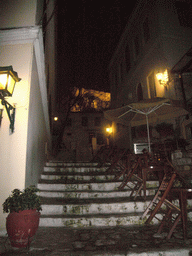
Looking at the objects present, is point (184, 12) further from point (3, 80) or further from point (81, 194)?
point (81, 194)

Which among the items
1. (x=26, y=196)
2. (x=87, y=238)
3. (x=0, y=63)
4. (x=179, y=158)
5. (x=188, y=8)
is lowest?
(x=87, y=238)

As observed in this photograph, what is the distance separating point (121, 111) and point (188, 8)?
9.86 m

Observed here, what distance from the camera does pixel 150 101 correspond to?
18.9 feet

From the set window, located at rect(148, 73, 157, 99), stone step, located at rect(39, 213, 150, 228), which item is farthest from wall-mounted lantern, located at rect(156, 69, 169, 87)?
stone step, located at rect(39, 213, 150, 228)

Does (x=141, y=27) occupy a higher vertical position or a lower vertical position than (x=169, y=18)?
higher

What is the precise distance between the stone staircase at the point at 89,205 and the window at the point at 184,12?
437 inches

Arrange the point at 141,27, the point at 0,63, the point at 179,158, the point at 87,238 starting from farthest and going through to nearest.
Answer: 1. the point at 141,27
2. the point at 179,158
3. the point at 0,63
4. the point at 87,238

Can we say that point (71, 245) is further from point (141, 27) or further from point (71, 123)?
point (71, 123)

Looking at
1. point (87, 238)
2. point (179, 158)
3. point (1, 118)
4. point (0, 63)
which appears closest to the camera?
point (87, 238)

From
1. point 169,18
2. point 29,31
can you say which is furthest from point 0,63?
point 169,18

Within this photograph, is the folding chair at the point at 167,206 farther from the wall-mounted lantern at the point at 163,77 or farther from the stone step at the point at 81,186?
the wall-mounted lantern at the point at 163,77

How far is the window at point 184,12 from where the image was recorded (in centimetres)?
1092

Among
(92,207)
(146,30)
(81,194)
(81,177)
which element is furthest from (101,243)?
(146,30)

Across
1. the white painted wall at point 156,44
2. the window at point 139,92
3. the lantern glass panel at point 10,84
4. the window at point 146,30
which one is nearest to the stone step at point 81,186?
the lantern glass panel at point 10,84
